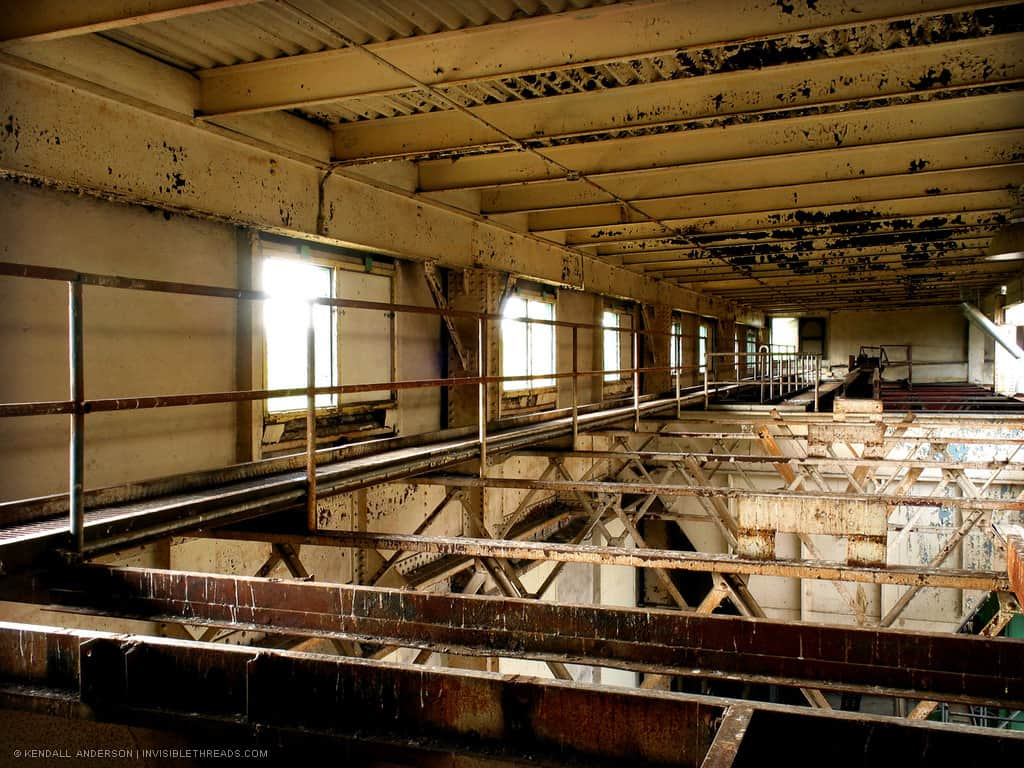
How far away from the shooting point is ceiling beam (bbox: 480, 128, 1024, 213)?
5.92 metres

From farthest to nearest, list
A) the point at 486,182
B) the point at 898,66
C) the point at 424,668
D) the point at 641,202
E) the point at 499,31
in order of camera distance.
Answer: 1. the point at 641,202
2. the point at 486,182
3. the point at 898,66
4. the point at 499,31
5. the point at 424,668

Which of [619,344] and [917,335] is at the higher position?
[917,335]

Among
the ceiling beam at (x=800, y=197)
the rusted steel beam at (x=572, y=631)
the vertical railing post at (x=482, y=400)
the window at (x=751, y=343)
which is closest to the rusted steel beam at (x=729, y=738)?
the rusted steel beam at (x=572, y=631)

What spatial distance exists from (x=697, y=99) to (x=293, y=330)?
320 cm

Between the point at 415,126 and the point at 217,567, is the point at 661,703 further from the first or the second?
the point at 415,126

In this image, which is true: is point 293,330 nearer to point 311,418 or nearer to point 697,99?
point 311,418

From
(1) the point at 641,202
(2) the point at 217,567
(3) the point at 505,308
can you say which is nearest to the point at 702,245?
(1) the point at 641,202

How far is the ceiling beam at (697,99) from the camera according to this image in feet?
14.0

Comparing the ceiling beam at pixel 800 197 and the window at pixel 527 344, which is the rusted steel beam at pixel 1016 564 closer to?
the ceiling beam at pixel 800 197

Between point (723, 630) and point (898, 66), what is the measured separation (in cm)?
382

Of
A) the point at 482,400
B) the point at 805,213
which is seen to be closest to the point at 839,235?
the point at 805,213

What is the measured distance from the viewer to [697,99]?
4836 millimetres

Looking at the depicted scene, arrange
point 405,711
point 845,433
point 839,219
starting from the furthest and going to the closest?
point 839,219 < point 845,433 < point 405,711

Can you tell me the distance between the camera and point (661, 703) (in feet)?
5.08
